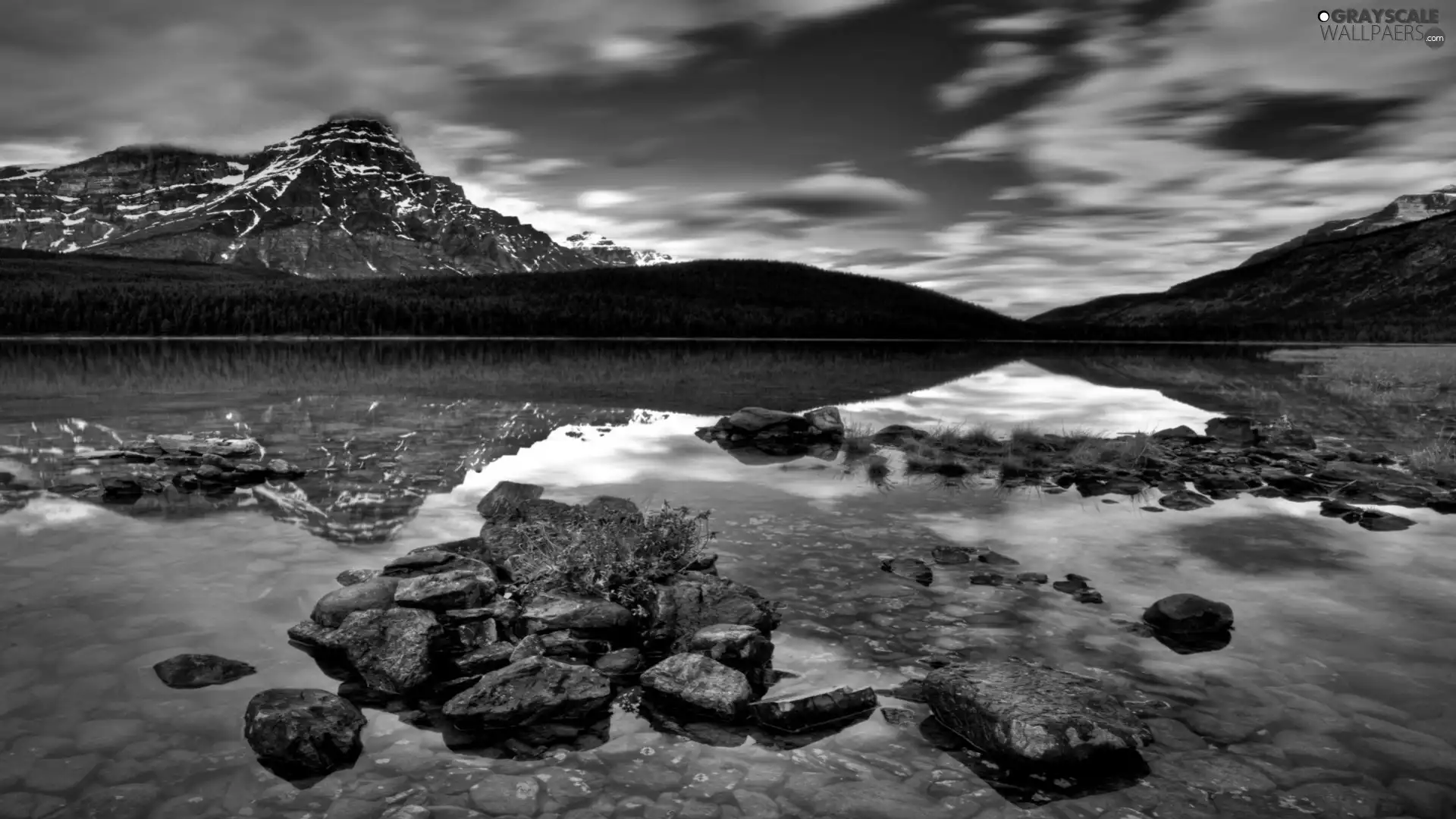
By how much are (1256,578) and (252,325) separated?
169 metres

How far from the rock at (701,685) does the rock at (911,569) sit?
447 cm

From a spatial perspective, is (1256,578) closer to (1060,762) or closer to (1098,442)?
(1060,762)

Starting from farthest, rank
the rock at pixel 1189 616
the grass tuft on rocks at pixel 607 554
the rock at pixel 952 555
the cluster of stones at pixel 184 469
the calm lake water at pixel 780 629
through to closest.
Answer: the cluster of stones at pixel 184 469, the rock at pixel 952 555, the grass tuft on rocks at pixel 607 554, the rock at pixel 1189 616, the calm lake water at pixel 780 629

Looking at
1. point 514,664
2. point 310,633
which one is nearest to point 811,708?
point 514,664

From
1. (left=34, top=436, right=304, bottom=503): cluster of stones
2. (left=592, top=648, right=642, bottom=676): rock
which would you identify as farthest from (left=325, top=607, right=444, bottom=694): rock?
(left=34, top=436, right=304, bottom=503): cluster of stones

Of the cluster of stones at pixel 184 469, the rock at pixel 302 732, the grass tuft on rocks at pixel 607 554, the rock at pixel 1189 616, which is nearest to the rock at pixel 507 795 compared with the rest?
the rock at pixel 302 732

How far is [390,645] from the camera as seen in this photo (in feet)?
30.6

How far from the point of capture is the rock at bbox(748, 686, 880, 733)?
26.6 feet

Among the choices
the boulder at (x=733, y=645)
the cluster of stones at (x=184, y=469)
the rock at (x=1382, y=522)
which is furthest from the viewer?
the cluster of stones at (x=184, y=469)

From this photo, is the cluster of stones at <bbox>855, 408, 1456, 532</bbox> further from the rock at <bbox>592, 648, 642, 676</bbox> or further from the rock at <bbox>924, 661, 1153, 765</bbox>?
the rock at <bbox>592, 648, 642, 676</bbox>

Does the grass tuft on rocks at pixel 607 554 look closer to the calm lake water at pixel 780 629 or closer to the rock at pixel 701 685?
the calm lake water at pixel 780 629

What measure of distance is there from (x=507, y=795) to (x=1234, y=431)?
27.3 m

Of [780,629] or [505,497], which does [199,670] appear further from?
[505,497]

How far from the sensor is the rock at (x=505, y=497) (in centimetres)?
1552
